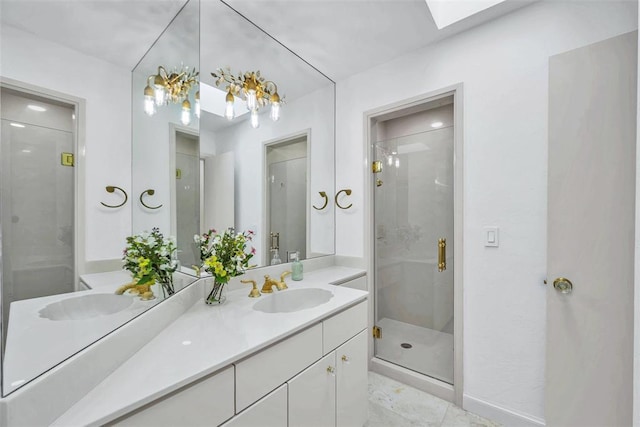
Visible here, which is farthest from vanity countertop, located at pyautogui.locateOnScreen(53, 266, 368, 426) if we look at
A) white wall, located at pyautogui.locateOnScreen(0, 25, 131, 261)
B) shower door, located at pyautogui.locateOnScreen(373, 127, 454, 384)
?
shower door, located at pyautogui.locateOnScreen(373, 127, 454, 384)

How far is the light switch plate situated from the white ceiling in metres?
1.28

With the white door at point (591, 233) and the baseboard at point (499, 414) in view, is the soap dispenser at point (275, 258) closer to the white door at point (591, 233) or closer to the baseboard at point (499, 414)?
the baseboard at point (499, 414)

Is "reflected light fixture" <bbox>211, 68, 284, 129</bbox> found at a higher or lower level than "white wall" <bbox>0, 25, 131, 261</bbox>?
higher

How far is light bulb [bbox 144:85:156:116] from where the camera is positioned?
2.91ft

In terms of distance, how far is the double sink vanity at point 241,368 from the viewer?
66 cm

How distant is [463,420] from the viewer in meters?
1.63

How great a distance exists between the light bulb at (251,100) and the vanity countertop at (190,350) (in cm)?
115

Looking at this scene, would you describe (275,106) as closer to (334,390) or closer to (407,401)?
(334,390)

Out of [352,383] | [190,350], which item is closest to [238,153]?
[190,350]

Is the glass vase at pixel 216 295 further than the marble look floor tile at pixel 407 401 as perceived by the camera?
No

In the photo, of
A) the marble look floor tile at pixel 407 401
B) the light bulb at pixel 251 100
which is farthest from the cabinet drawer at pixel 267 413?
the light bulb at pixel 251 100

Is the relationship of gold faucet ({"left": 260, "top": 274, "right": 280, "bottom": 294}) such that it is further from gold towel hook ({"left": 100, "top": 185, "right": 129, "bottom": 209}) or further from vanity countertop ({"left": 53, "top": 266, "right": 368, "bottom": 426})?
gold towel hook ({"left": 100, "top": 185, "right": 129, "bottom": 209})

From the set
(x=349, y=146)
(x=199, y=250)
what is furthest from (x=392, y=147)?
(x=199, y=250)

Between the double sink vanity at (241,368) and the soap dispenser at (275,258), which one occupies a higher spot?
the soap dispenser at (275,258)
